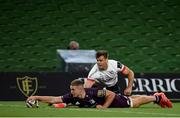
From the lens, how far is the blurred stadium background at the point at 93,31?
85.8ft

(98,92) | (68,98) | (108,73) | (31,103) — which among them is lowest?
(31,103)

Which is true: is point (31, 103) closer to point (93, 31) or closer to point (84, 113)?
point (84, 113)

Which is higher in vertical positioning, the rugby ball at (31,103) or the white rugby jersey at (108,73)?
the white rugby jersey at (108,73)

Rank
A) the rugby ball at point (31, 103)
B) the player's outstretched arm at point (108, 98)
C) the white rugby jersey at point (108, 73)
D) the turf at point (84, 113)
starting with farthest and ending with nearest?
the white rugby jersey at point (108, 73) → the rugby ball at point (31, 103) → the player's outstretched arm at point (108, 98) → the turf at point (84, 113)

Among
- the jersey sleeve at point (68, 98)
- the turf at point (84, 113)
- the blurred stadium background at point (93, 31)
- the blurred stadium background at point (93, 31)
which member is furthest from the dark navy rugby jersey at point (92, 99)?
the blurred stadium background at point (93, 31)

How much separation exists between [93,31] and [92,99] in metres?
12.4

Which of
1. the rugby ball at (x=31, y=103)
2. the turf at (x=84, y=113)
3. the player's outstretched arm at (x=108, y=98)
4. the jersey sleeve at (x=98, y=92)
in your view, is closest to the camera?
the turf at (x=84, y=113)

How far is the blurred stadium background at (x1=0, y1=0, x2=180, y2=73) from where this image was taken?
2616 cm

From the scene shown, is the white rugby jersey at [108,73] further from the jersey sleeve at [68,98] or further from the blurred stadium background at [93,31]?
the blurred stadium background at [93,31]

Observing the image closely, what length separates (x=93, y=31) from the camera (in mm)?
28062

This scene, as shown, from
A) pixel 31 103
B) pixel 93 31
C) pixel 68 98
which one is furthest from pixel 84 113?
pixel 93 31

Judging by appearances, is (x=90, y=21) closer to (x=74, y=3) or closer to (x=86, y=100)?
(x=74, y=3)

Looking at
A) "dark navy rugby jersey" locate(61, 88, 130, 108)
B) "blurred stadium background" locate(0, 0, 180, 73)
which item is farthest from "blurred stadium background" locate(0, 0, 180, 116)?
"dark navy rugby jersey" locate(61, 88, 130, 108)

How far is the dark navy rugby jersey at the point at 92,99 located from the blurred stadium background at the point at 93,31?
9.09 metres
